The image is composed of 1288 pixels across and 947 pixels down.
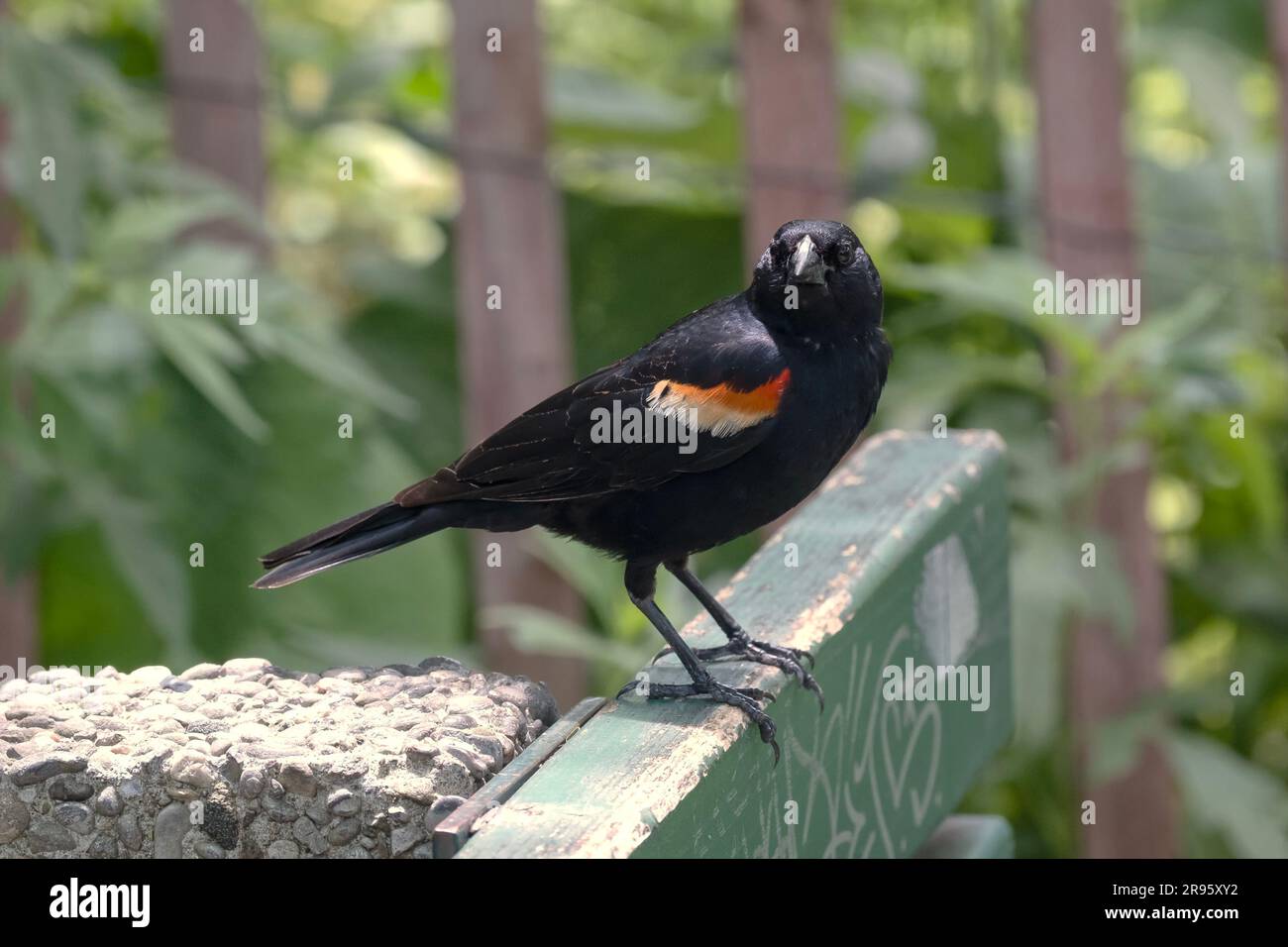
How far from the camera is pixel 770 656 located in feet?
7.64

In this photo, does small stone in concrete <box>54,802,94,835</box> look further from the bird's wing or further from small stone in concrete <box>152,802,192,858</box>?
the bird's wing

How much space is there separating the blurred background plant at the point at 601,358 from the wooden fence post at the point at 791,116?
140mm

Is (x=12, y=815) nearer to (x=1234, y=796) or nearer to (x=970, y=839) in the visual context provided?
(x=970, y=839)

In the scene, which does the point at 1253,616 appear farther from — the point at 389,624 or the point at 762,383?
the point at 762,383

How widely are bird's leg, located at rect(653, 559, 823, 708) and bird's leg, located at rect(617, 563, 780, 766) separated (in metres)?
0.04

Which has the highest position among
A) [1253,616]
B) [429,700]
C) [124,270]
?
[124,270]

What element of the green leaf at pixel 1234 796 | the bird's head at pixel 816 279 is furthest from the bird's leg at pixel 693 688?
the green leaf at pixel 1234 796

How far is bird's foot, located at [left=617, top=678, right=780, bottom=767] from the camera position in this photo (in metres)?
2.07

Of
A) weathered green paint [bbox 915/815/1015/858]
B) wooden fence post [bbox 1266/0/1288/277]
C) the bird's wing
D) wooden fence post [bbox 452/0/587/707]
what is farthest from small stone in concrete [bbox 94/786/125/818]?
wooden fence post [bbox 1266/0/1288/277]

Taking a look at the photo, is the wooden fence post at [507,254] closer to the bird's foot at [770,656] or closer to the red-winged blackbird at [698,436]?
the red-winged blackbird at [698,436]

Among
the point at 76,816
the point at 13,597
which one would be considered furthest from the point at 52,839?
the point at 13,597
